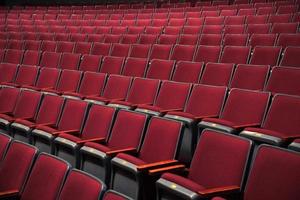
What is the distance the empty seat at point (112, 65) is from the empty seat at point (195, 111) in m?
0.29

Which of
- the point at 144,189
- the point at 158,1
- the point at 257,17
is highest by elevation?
the point at 158,1

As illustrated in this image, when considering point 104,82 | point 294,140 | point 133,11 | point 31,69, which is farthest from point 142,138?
point 133,11

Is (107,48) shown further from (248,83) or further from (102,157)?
(102,157)

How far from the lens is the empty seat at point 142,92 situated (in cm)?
64

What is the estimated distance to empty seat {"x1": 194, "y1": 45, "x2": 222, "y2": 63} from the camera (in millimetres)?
768

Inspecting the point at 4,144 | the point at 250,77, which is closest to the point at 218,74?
the point at 250,77

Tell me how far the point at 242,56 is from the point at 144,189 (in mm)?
423

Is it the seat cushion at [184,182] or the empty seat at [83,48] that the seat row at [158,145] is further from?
the empty seat at [83,48]

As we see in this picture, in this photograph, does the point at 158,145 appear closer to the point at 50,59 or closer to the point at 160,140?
the point at 160,140

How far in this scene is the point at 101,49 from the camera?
98 centimetres

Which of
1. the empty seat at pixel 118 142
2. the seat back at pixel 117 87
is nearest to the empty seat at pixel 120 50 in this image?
the seat back at pixel 117 87

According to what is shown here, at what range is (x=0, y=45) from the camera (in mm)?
1196

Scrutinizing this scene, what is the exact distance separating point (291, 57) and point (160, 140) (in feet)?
1.13

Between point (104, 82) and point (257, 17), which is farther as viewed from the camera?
point (257, 17)
